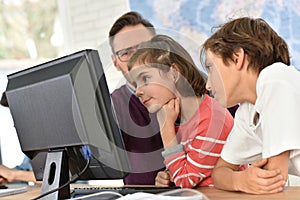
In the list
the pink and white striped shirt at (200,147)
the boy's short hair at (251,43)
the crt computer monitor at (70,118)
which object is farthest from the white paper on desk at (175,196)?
the boy's short hair at (251,43)

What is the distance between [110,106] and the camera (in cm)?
130

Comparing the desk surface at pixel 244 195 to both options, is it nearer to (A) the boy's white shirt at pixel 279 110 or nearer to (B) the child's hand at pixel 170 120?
(A) the boy's white shirt at pixel 279 110

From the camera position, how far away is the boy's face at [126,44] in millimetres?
2268

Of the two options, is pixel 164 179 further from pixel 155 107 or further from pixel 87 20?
pixel 87 20

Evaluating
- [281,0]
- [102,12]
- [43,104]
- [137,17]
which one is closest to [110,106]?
[43,104]

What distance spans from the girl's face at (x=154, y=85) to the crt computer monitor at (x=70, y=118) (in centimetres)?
44

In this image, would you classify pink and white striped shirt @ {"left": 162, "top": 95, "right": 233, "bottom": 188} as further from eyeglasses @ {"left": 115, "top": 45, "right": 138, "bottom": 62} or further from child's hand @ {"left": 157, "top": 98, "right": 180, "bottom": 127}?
eyeglasses @ {"left": 115, "top": 45, "right": 138, "bottom": 62}

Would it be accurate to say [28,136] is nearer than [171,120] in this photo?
Yes

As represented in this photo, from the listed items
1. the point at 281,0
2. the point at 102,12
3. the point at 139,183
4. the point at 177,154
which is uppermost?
the point at 102,12

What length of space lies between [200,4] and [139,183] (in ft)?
5.17

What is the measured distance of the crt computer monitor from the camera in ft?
4.20

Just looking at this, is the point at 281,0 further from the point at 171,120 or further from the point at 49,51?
the point at 49,51

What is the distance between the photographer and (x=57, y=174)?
135 cm

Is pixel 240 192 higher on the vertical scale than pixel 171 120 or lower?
lower
